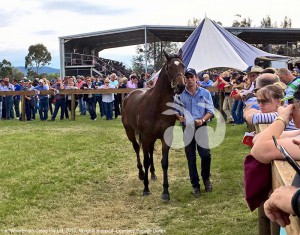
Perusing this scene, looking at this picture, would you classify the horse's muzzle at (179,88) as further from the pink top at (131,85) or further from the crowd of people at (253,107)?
the pink top at (131,85)

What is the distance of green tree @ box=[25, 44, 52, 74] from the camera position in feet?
254

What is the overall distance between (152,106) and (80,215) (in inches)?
84.4

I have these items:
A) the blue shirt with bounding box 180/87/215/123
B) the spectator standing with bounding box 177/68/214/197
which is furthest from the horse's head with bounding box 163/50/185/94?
the blue shirt with bounding box 180/87/215/123

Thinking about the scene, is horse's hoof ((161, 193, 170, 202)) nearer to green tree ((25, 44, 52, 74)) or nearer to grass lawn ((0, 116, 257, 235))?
grass lawn ((0, 116, 257, 235))

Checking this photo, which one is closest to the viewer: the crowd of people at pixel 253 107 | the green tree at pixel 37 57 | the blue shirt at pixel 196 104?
the crowd of people at pixel 253 107

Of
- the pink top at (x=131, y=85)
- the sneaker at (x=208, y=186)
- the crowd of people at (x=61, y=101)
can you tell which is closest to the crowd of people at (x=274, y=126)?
the sneaker at (x=208, y=186)

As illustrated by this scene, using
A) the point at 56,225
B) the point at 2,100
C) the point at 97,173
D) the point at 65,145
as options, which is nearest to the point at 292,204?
the point at 56,225

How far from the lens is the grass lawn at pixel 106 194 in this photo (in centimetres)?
540

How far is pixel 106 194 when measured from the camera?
7.06 meters

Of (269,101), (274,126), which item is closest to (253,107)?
(269,101)

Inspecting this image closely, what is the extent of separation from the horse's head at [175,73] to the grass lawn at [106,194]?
1.71 meters

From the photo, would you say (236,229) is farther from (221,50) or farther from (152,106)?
(221,50)

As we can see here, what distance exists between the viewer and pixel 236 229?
16.6 ft

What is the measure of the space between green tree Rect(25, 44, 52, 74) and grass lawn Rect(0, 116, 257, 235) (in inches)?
2722
